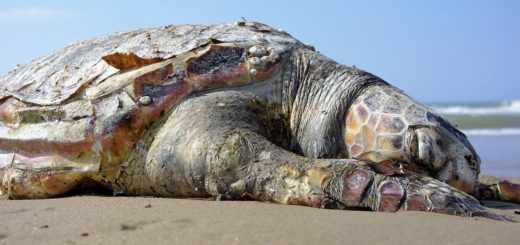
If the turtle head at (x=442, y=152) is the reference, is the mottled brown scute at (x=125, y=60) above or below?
above

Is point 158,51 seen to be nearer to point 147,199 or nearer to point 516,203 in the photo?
point 147,199

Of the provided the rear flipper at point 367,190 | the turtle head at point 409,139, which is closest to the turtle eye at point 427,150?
the turtle head at point 409,139

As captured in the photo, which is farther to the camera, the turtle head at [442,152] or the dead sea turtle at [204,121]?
the turtle head at [442,152]

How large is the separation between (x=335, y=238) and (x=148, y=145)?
1.68m

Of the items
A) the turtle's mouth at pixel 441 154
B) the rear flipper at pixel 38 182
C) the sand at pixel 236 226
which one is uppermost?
the turtle's mouth at pixel 441 154

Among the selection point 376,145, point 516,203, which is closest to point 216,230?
point 376,145

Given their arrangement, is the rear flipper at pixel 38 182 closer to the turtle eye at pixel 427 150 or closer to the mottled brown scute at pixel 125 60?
the mottled brown scute at pixel 125 60

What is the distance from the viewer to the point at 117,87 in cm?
375

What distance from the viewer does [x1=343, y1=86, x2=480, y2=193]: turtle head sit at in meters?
3.69

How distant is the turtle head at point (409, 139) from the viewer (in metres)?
3.69

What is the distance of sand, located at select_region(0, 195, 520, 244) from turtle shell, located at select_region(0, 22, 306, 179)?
768 mm

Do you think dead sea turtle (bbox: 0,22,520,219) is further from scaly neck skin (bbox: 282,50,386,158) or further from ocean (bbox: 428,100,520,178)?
ocean (bbox: 428,100,520,178)

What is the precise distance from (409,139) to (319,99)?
25.0 inches

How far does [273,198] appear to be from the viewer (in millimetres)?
3008
